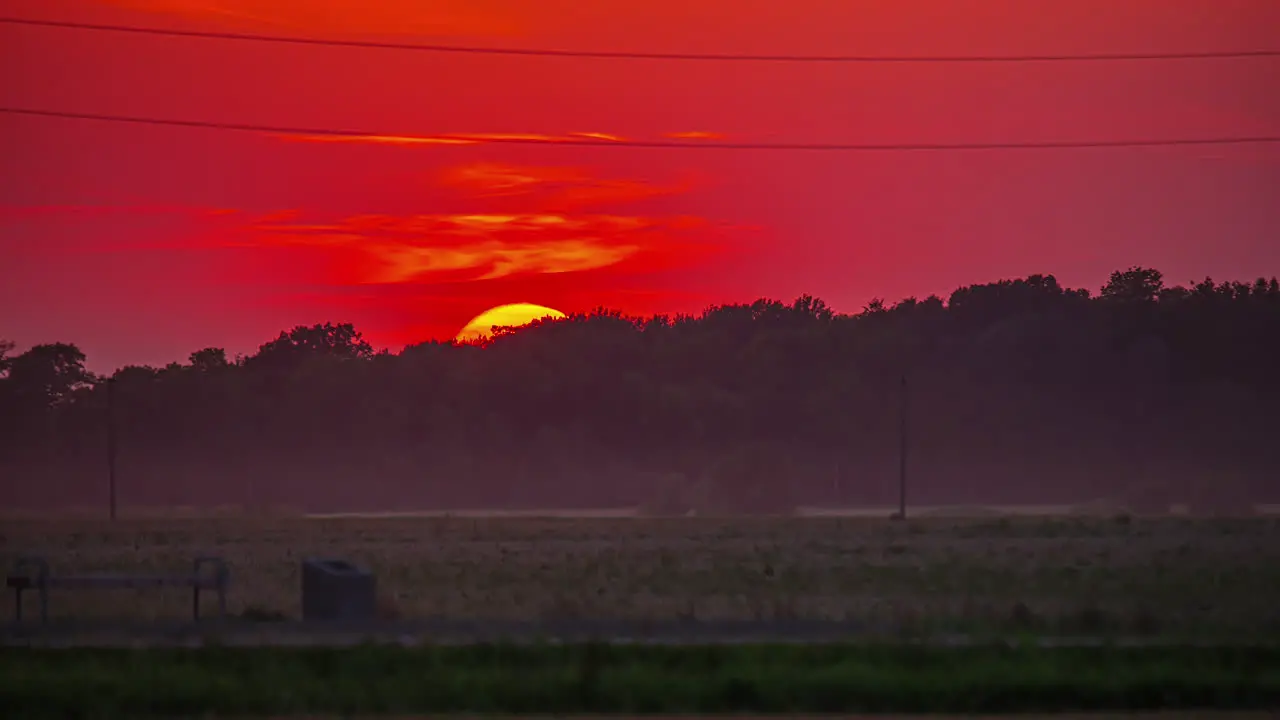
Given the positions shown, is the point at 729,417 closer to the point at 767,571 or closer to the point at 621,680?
the point at 767,571

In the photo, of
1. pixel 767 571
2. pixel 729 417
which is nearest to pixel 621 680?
pixel 767 571

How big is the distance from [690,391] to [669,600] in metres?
95.5

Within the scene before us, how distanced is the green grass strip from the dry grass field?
3944 millimetres

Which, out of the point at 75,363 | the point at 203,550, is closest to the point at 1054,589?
the point at 203,550

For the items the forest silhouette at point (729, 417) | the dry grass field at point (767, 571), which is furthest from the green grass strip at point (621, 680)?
the forest silhouette at point (729, 417)

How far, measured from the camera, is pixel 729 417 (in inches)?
4958

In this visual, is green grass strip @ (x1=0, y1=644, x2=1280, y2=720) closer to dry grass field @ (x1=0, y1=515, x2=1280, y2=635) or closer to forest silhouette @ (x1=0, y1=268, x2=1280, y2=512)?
dry grass field @ (x1=0, y1=515, x2=1280, y2=635)

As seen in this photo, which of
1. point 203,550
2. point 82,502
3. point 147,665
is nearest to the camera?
point 147,665

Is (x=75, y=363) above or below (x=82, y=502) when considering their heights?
above

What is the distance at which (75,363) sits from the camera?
145125 millimetres

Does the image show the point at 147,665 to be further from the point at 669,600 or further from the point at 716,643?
the point at 669,600

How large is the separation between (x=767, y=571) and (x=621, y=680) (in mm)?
19539

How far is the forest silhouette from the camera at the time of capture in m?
122

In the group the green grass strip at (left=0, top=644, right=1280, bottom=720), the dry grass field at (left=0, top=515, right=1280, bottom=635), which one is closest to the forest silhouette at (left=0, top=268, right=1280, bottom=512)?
the dry grass field at (left=0, top=515, right=1280, bottom=635)
